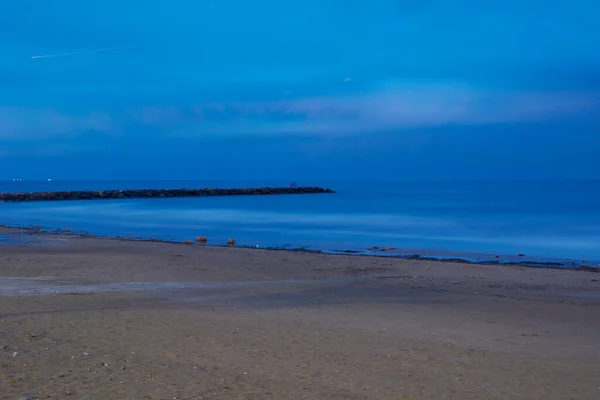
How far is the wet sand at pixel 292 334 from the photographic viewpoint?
6.47 meters

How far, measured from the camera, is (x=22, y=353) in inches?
287

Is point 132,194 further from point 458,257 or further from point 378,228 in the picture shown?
point 458,257

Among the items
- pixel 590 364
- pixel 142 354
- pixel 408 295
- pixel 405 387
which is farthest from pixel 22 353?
pixel 408 295

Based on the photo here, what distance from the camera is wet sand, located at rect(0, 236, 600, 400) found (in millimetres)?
6468

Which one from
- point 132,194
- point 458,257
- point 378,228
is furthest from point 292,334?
point 132,194

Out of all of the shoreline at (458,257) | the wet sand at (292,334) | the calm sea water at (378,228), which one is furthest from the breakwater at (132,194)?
the wet sand at (292,334)

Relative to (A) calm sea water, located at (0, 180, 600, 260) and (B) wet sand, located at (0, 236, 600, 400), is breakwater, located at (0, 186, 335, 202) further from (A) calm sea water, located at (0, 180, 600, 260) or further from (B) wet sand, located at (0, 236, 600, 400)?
(B) wet sand, located at (0, 236, 600, 400)

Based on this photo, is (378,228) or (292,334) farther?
(378,228)

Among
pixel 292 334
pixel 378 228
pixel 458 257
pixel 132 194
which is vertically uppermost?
pixel 132 194

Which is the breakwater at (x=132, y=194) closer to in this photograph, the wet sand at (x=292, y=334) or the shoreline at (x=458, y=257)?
the shoreline at (x=458, y=257)

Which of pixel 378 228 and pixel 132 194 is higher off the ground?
pixel 132 194

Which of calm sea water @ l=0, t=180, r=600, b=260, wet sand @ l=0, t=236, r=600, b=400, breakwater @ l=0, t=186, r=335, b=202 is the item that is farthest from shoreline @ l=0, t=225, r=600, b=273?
breakwater @ l=0, t=186, r=335, b=202

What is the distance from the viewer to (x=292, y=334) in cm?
887

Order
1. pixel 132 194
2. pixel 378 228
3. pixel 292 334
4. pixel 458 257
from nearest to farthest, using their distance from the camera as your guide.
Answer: pixel 292 334
pixel 458 257
pixel 378 228
pixel 132 194
